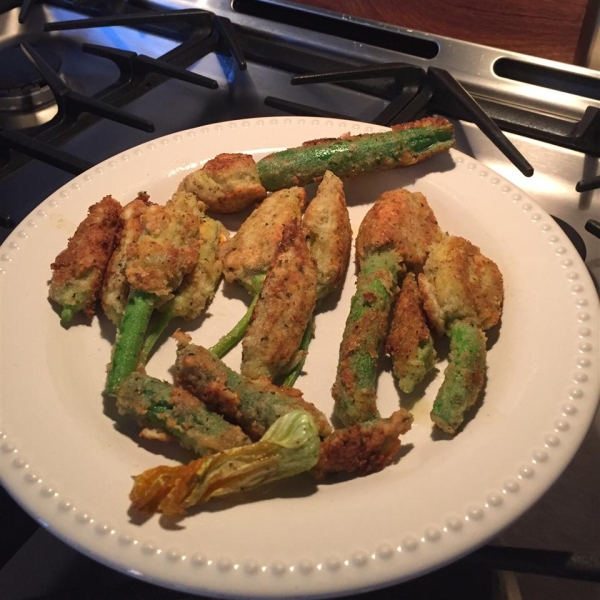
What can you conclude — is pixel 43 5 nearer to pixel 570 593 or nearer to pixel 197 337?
pixel 197 337

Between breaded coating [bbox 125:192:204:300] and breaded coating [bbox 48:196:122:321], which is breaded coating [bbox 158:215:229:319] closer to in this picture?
breaded coating [bbox 125:192:204:300]

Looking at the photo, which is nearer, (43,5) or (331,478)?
(331,478)

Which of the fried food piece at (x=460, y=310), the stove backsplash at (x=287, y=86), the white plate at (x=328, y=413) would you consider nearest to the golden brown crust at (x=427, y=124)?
the white plate at (x=328, y=413)

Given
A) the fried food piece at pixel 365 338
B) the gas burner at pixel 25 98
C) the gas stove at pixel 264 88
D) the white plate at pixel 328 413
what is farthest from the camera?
the gas burner at pixel 25 98

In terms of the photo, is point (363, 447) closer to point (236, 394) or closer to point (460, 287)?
point (236, 394)

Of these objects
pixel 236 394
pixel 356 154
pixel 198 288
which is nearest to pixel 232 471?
pixel 236 394

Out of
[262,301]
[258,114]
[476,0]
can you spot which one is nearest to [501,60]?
[476,0]

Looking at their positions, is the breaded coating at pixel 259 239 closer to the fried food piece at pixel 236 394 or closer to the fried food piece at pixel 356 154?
the fried food piece at pixel 356 154
